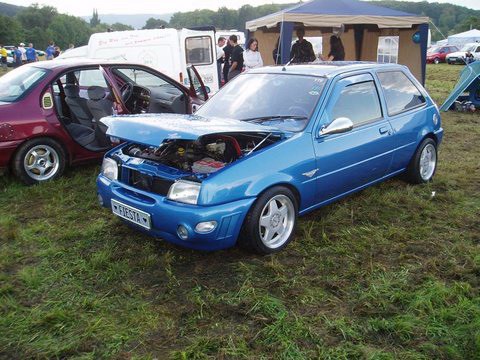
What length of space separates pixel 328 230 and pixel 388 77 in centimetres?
186

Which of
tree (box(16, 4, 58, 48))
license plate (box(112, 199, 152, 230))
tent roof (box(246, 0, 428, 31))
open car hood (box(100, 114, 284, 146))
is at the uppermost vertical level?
tree (box(16, 4, 58, 48))

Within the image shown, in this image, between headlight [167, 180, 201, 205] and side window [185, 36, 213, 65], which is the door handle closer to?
headlight [167, 180, 201, 205]

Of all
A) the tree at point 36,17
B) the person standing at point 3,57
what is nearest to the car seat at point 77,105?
the person standing at point 3,57

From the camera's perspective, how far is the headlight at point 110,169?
3.79m

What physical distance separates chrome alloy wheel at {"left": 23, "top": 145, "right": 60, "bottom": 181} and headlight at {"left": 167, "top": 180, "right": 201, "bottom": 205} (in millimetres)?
2661

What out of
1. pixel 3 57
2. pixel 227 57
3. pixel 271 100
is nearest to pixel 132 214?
pixel 271 100

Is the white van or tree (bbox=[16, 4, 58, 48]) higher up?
tree (bbox=[16, 4, 58, 48])

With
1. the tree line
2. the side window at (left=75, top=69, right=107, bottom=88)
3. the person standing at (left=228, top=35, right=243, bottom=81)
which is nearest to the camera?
the side window at (left=75, top=69, right=107, bottom=88)

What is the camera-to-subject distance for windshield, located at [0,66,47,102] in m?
5.16

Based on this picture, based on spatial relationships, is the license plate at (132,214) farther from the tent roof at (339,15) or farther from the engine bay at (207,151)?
the tent roof at (339,15)

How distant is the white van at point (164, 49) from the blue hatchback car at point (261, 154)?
6353 millimetres

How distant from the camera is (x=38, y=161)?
5203mm

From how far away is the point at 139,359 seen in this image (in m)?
2.40

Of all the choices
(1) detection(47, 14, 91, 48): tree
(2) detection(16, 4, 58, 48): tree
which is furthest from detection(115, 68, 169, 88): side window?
(2) detection(16, 4, 58, 48): tree
